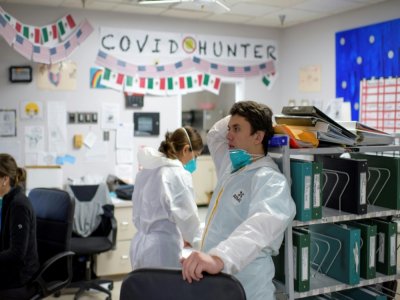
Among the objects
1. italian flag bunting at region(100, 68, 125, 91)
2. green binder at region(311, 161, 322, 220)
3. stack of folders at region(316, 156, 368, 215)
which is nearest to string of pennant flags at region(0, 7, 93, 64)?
italian flag bunting at region(100, 68, 125, 91)

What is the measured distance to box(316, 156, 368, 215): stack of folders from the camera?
6.56 ft

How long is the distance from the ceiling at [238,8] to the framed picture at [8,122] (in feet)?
3.29

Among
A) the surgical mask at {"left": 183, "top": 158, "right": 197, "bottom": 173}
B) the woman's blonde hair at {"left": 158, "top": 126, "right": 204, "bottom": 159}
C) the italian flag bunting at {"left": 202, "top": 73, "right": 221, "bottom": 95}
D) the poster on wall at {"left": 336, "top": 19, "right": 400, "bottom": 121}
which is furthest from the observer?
the italian flag bunting at {"left": 202, "top": 73, "right": 221, "bottom": 95}

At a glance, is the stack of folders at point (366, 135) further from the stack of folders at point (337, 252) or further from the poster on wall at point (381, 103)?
the poster on wall at point (381, 103)

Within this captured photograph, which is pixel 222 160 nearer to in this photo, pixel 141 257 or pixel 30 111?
pixel 141 257

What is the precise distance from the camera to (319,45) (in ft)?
16.7

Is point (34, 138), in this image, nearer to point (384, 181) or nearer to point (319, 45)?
point (319, 45)

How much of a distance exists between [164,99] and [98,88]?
0.71m

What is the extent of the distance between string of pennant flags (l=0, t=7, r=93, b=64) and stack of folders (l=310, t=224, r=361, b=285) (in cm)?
326

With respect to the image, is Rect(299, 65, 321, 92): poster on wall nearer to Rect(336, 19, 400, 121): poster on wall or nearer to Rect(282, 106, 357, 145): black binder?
Rect(336, 19, 400, 121): poster on wall

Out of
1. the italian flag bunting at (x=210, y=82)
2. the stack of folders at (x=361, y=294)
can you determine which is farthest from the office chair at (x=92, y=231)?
the stack of folders at (x=361, y=294)

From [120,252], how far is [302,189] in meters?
2.59

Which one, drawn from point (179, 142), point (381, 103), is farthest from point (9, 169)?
point (381, 103)

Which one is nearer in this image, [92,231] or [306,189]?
[306,189]
